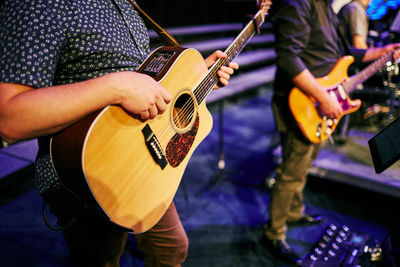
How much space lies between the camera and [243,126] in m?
4.59

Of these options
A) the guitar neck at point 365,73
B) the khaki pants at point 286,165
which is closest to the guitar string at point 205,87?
the khaki pants at point 286,165

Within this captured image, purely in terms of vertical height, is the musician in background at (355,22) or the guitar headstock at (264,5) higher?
the guitar headstock at (264,5)

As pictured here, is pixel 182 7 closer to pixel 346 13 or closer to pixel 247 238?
pixel 346 13

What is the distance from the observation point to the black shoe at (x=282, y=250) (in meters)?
1.98

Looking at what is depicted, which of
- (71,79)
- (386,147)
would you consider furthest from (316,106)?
(71,79)

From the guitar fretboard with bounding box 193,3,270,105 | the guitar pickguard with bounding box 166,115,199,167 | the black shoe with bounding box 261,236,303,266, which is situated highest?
the guitar fretboard with bounding box 193,3,270,105

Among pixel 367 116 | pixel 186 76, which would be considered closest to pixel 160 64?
pixel 186 76

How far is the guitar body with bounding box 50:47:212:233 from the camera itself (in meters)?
0.79

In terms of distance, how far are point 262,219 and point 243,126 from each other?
7.53 feet

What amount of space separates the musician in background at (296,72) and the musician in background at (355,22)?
0.35 m

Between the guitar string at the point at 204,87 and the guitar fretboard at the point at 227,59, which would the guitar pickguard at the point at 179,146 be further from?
the guitar fretboard at the point at 227,59

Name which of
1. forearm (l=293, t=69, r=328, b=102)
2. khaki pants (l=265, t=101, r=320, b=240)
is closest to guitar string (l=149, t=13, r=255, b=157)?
forearm (l=293, t=69, r=328, b=102)

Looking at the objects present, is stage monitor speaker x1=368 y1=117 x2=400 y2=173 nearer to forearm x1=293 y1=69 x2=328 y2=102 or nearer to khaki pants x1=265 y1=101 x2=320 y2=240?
forearm x1=293 y1=69 x2=328 y2=102

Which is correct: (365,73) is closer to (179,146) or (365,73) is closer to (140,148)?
(179,146)
